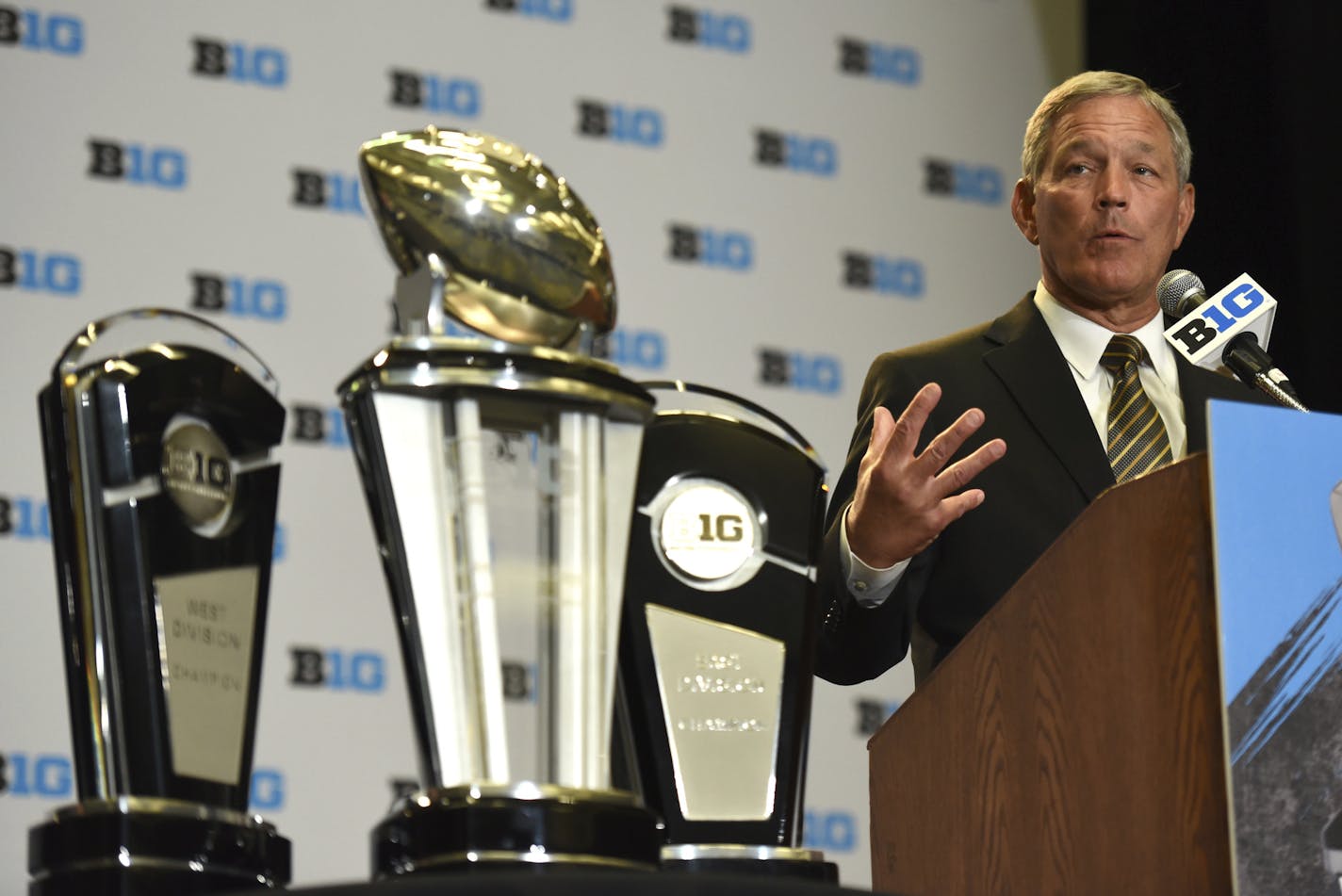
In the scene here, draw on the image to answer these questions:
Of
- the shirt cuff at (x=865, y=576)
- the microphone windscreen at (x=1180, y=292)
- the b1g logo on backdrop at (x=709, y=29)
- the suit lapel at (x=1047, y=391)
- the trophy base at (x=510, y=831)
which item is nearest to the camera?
the trophy base at (x=510, y=831)

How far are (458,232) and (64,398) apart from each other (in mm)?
232

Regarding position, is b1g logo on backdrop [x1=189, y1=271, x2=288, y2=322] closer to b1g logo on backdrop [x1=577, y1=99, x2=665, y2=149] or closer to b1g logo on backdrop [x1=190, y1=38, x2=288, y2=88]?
b1g logo on backdrop [x1=190, y1=38, x2=288, y2=88]

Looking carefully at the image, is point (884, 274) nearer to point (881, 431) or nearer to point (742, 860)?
point (881, 431)

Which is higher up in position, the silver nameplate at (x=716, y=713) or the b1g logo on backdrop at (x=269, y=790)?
the b1g logo on backdrop at (x=269, y=790)

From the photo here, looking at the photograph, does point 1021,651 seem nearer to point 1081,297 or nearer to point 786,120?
point 1081,297

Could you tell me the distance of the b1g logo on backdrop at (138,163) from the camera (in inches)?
146

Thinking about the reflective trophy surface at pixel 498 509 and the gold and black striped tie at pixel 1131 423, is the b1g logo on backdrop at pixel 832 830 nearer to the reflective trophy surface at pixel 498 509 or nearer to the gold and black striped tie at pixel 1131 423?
the gold and black striped tie at pixel 1131 423

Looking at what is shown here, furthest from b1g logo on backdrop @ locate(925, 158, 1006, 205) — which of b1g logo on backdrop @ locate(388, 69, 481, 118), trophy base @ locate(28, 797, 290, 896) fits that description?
trophy base @ locate(28, 797, 290, 896)

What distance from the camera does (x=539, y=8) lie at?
414 centimetres

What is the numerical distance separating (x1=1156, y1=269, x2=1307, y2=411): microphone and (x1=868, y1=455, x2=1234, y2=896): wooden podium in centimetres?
50

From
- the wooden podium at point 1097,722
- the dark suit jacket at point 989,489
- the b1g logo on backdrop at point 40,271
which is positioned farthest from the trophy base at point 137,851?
the b1g logo on backdrop at point 40,271

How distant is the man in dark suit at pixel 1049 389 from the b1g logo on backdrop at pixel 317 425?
68.6 inches

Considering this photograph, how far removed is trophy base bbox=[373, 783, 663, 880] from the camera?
926 millimetres

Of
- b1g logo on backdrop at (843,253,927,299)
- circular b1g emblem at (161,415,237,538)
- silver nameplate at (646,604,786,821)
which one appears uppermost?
b1g logo on backdrop at (843,253,927,299)
